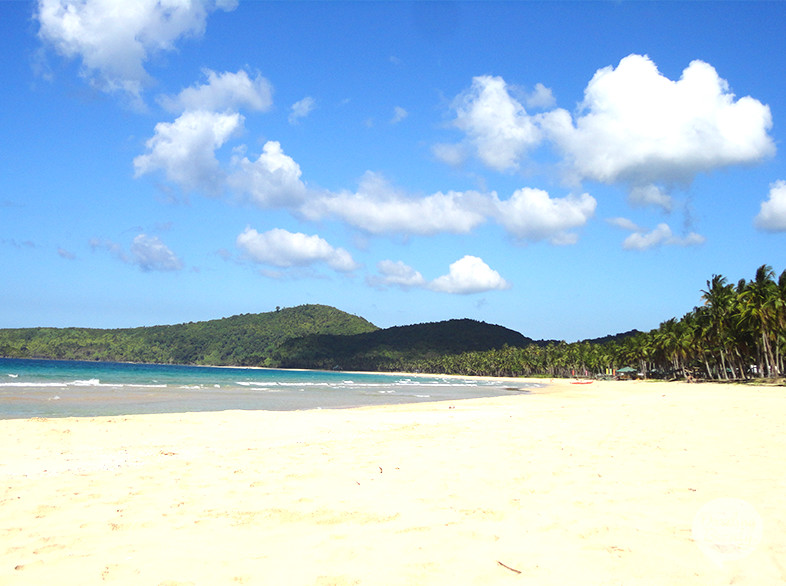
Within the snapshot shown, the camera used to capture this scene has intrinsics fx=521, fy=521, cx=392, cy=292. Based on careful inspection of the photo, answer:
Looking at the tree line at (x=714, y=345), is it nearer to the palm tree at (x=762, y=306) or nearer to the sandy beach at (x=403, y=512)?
the palm tree at (x=762, y=306)

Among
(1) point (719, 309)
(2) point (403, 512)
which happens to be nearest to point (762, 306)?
(1) point (719, 309)

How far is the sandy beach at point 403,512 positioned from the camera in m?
4.39

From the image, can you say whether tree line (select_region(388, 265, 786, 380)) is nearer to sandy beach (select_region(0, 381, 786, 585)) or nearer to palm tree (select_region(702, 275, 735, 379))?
palm tree (select_region(702, 275, 735, 379))

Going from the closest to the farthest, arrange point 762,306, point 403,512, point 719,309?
point 403,512, point 762,306, point 719,309

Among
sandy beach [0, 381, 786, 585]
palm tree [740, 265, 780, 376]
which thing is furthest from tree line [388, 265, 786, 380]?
sandy beach [0, 381, 786, 585]

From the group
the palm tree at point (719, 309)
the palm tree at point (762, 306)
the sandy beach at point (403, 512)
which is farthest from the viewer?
the palm tree at point (719, 309)

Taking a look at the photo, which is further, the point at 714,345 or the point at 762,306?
the point at 714,345

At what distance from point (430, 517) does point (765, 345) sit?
197 ft

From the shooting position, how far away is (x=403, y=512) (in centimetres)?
610

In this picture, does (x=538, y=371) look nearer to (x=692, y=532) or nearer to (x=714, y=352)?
(x=714, y=352)

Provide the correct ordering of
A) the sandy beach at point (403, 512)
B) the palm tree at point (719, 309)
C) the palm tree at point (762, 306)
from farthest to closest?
the palm tree at point (719, 309)
the palm tree at point (762, 306)
the sandy beach at point (403, 512)

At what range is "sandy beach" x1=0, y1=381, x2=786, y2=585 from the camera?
14.4 ft

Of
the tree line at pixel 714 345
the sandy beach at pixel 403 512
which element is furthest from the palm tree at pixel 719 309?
the sandy beach at pixel 403 512

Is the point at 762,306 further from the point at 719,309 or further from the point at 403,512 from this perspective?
the point at 403,512
